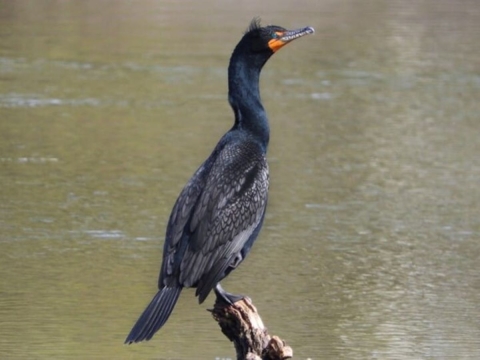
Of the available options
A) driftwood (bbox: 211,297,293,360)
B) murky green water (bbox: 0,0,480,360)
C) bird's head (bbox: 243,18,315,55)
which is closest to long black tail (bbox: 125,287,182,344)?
driftwood (bbox: 211,297,293,360)

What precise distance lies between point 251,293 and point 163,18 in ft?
39.3

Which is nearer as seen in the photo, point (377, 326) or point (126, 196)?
point (377, 326)

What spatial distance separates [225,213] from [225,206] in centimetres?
3

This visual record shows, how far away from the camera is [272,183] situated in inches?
418

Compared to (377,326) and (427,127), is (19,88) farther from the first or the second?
(377,326)

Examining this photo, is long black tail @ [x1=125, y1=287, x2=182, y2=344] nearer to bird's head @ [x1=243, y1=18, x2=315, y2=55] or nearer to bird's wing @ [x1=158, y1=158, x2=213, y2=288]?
bird's wing @ [x1=158, y1=158, x2=213, y2=288]

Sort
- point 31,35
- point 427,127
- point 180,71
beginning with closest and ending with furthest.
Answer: point 427,127, point 180,71, point 31,35

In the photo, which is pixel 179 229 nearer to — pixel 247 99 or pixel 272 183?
pixel 247 99

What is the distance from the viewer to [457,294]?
8.11 m

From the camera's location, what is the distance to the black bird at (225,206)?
5.46m

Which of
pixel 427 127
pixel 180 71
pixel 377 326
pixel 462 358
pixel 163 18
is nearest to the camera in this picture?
pixel 462 358

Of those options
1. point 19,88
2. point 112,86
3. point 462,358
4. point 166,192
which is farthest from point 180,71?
point 462,358

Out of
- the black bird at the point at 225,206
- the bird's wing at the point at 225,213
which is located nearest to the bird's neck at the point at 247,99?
the black bird at the point at 225,206

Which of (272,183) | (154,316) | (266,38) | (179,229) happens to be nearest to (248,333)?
(154,316)
